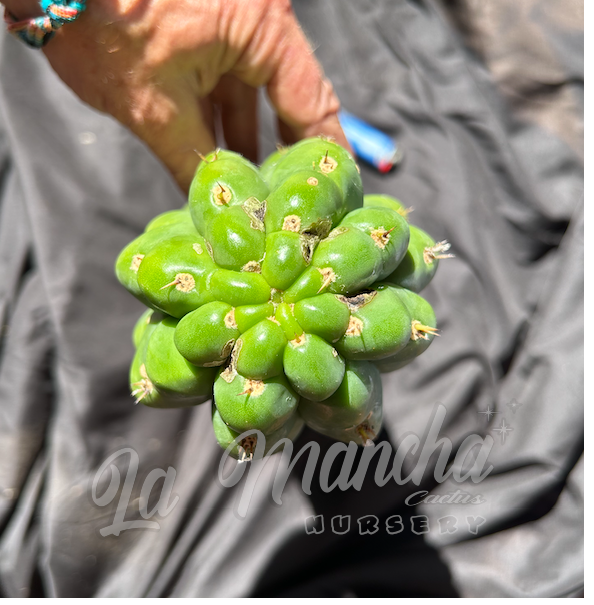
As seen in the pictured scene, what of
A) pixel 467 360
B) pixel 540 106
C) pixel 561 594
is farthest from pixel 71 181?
pixel 561 594

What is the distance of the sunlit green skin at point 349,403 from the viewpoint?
1.29 m

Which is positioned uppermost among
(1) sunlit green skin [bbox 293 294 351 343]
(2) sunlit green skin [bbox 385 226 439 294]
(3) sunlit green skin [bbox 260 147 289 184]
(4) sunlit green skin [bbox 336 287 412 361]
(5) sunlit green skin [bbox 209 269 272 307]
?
(3) sunlit green skin [bbox 260 147 289 184]

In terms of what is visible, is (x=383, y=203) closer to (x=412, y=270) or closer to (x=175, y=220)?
(x=412, y=270)

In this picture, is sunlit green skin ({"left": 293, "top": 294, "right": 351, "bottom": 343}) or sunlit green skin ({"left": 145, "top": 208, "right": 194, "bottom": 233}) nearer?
sunlit green skin ({"left": 293, "top": 294, "right": 351, "bottom": 343})

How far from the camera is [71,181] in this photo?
2.51 metres

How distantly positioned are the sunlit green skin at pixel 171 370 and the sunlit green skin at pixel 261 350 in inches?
6.6

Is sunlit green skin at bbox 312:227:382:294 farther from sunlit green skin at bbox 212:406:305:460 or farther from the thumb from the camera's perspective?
the thumb

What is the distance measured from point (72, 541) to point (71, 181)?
1.69 metres

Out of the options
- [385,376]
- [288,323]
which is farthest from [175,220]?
[385,376]

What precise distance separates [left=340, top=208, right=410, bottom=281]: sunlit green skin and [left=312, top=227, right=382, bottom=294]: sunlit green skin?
32mm

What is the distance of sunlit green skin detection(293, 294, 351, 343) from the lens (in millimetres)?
1195

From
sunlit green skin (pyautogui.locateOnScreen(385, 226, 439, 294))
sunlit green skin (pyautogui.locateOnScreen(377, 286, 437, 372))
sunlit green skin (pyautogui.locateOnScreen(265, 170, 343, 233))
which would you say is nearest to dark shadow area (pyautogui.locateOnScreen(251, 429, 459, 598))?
sunlit green skin (pyautogui.locateOnScreen(377, 286, 437, 372))

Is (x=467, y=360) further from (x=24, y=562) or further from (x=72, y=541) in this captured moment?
(x=24, y=562)

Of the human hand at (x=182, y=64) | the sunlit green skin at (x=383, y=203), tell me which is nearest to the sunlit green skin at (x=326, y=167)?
the sunlit green skin at (x=383, y=203)
